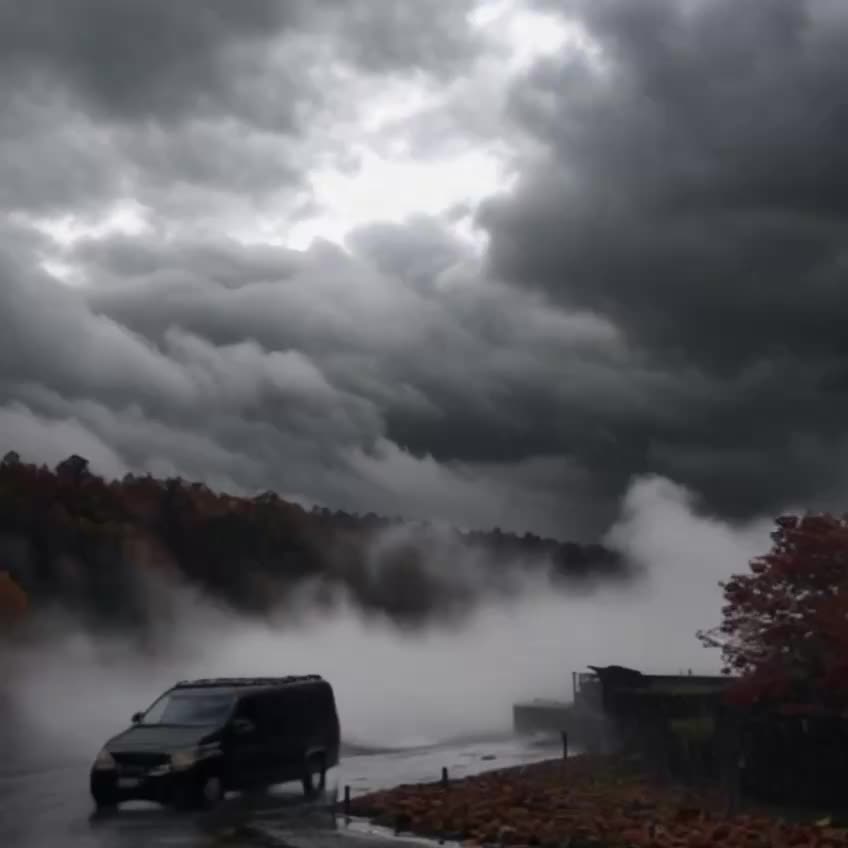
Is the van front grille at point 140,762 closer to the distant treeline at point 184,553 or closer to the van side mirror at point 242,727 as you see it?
the van side mirror at point 242,727

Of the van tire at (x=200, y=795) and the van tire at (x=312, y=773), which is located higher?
the van tire at (x=312, y=773)

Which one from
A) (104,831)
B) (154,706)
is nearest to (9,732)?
(154,706)

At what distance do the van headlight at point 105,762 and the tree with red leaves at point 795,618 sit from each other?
1228 cm

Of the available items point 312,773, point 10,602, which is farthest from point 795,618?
point 10,602

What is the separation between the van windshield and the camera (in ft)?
77.7

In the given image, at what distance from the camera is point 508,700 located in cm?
7800

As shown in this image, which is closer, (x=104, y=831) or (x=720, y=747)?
(x=104, y=831)

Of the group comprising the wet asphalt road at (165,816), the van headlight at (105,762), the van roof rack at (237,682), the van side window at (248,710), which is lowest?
the wet asphalt road at (165,816)

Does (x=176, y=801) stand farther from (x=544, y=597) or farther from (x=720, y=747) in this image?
(x=544, y=597)

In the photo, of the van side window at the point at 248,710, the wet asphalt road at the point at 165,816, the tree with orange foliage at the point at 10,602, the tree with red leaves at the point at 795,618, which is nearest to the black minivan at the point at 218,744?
the van side window at the point at 248,710

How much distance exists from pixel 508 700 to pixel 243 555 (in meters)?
22.5

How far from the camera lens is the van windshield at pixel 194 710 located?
23688mm

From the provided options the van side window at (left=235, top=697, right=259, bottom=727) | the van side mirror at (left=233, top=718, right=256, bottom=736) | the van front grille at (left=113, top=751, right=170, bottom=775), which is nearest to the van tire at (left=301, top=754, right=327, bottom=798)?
the van side window at (left=235, top=697, right=259, bottom=727)

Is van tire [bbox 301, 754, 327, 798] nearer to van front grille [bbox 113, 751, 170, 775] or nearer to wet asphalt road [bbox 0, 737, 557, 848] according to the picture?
wet asphalt road [bbox 0, 737, 557, 848]
